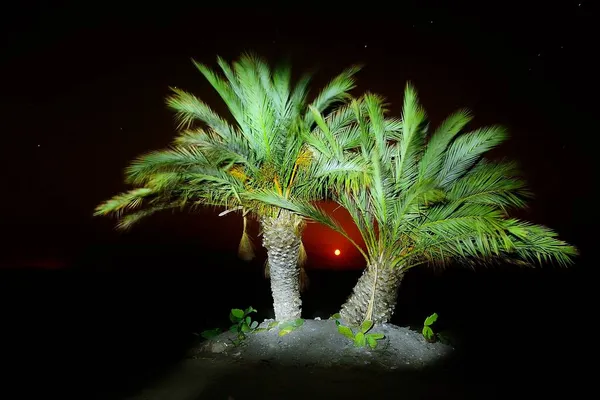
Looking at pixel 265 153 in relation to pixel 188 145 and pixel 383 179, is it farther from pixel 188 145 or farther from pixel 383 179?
pixel 383 179

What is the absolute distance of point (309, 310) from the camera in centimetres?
1208

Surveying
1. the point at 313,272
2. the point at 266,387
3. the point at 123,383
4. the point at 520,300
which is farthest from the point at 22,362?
the point at 520,300

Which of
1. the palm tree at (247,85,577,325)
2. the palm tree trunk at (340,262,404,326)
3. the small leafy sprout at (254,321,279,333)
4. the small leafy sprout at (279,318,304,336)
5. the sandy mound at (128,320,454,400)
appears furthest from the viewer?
the small leafy sprout at (254,321,279,333)

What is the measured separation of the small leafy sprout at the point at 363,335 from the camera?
7.88 metres

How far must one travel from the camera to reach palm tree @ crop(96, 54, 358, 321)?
25.6ft

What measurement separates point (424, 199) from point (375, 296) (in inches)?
95.0

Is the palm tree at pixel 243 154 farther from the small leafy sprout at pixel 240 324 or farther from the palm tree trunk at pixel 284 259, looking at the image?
the small leafy sprout at pixel 240 324

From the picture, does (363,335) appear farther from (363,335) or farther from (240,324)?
(240,324)

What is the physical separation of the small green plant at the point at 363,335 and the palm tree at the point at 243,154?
1.76m

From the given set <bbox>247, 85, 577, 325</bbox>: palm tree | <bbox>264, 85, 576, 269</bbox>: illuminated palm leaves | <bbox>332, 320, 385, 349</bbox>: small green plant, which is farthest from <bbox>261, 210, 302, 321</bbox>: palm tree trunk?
<bbox>332, 320, 385, 349</bbox>: small green plant

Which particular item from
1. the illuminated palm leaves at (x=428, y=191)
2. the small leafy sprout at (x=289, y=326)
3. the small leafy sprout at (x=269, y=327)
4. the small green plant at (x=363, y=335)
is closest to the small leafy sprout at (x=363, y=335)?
the small green plant at (x=363, y=335)

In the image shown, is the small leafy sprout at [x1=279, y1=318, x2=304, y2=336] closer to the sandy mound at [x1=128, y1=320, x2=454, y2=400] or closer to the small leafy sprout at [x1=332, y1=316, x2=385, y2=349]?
the sandy mound at [x1=128, y1=320, x2=454, y2=400]

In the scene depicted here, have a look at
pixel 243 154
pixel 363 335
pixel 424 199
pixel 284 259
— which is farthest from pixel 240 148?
pixel 363 335

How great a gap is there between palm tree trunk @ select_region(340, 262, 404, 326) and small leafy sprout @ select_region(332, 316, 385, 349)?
0.93ft
